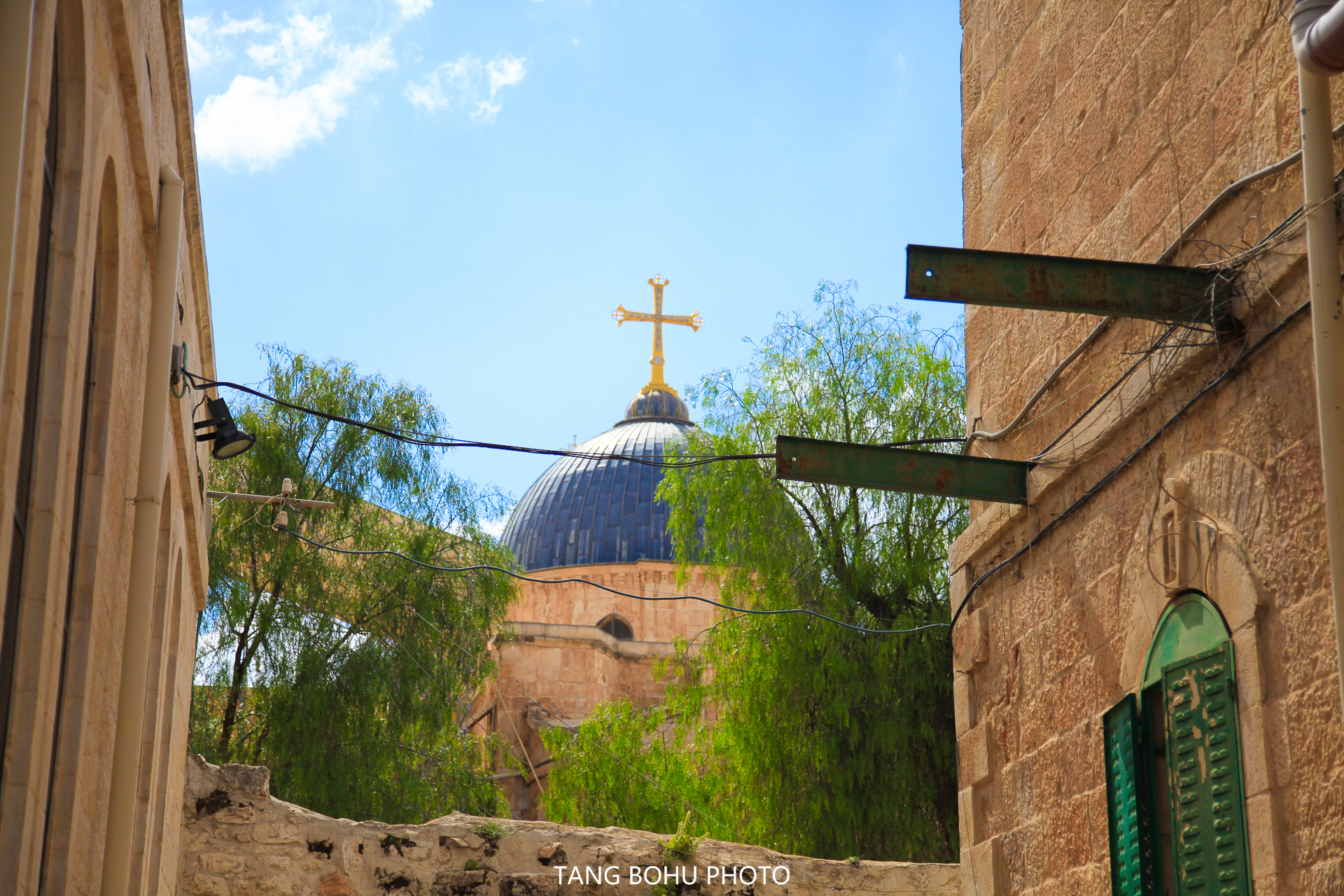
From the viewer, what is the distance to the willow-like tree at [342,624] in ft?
48.5

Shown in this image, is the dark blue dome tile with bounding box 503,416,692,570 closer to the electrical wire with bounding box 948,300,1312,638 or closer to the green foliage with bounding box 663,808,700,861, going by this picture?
the green foliage with bounding box 663,808,700,861

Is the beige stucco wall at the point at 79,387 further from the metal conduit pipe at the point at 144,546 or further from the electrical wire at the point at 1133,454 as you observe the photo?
the electrical wire at the point at 1133,454

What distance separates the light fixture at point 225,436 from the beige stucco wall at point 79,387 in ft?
1.66

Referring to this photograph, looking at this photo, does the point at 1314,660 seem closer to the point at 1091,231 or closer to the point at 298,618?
the point at 1091,231

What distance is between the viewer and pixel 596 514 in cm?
3419

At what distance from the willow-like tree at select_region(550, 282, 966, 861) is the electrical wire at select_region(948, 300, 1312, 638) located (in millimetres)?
6475

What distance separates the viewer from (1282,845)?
3.95 meters

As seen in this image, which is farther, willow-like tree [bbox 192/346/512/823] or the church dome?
the church dome

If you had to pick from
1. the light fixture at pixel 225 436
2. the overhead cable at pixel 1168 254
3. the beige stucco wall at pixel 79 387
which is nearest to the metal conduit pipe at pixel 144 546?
the beige stucco wall at pixel 79 387

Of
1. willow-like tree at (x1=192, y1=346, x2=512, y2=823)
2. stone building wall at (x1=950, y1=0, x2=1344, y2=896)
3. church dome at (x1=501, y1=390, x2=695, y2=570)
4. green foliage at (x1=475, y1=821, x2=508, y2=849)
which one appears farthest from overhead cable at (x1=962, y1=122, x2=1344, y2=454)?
church dome at (x1=501, y1=390, x2=695, y2=570)

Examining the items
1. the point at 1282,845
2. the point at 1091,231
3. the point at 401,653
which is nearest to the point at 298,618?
the point at 401,653

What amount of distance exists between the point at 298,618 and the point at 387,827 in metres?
5.98

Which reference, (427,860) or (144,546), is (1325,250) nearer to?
(144,546)

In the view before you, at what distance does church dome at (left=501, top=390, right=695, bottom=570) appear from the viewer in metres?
33.2
